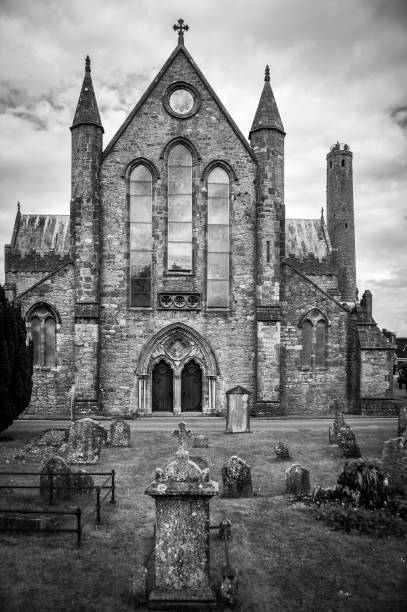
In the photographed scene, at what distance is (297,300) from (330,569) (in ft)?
57.0

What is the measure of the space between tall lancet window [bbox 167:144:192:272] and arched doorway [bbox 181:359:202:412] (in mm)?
4499

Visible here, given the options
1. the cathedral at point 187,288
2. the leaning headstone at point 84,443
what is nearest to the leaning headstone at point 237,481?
the leaning headstone at point 84,443

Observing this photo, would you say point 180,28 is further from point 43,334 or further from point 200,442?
point 200,442

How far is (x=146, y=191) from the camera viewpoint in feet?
75.9

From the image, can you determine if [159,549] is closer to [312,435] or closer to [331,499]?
[331,499]

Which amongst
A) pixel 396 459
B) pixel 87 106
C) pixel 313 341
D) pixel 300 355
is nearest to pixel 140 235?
pixel 87 106

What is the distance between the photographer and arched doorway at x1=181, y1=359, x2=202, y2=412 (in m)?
23.1

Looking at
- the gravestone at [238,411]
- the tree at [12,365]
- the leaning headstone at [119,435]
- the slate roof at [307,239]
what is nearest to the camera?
the leaning headstone at [119,435]

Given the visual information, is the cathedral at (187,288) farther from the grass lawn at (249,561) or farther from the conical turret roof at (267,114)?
the grass lawn at (249,561)

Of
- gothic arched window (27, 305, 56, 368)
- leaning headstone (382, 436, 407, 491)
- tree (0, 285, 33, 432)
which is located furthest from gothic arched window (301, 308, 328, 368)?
tree (0, 285, 33, 432)

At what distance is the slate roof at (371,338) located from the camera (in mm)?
22641

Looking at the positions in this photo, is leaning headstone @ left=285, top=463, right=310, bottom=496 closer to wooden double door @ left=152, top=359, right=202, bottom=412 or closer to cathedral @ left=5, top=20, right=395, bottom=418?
cathedral @ left=5, top=20, right=395, bottom=418

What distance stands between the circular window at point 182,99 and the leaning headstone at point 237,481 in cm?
1772

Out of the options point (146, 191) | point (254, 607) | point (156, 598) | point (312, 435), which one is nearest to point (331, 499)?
point (254, 607)
